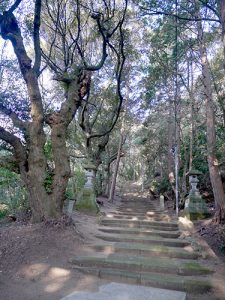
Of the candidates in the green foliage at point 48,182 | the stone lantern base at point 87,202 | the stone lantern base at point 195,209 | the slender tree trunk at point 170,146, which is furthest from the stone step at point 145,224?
the slender tree trunk at point 170,146

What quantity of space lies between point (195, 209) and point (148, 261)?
4548mm

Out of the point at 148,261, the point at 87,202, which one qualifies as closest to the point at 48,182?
the point at 148,261

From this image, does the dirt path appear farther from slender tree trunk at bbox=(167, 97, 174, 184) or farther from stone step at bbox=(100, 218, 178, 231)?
slender tree trunk at bbox=(167, 97, 174, 184)

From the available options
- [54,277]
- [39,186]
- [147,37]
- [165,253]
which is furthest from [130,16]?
[54,277]

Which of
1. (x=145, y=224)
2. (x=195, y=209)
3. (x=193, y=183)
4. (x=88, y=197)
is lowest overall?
(x=145, y=224)

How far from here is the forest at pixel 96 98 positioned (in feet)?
23.0

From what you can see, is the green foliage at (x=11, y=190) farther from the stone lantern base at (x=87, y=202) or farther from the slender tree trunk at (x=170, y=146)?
the slender tree trunk at (x=170, y=146)

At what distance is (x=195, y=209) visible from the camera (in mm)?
9414

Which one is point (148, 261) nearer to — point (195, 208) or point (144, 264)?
point (144, 264)

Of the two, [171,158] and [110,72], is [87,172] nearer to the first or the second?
[171,158]

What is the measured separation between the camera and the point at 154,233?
7.62m

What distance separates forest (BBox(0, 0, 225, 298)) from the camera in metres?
7.00

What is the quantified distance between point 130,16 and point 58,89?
20.1 ft

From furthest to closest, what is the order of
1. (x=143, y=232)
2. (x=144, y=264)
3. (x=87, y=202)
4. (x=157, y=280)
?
(x=87, y=202) → (x=143, y=232) → (x=144, y=264) → (x=157, y=280)
